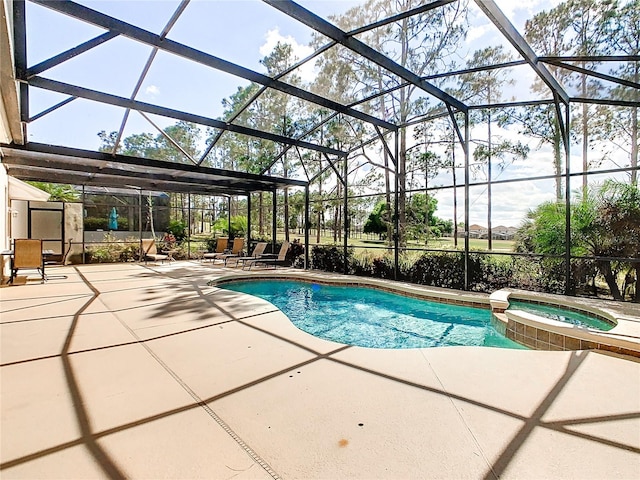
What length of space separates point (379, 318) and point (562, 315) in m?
3.13

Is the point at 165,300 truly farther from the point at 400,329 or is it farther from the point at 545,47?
the point at 545,47

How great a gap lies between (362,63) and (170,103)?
619cm

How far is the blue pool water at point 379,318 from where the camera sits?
16.9ft

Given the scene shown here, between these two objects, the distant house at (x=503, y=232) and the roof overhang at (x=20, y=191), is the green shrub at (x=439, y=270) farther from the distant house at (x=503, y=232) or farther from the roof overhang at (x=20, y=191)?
the roof overhang at (x=20, y=191)

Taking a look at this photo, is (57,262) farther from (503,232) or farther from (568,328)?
(503,232)

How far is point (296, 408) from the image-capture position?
87.2 inches

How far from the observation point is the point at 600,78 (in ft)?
17.7

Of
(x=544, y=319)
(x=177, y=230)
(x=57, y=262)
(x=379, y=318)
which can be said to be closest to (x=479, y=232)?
(x=379, y=318)

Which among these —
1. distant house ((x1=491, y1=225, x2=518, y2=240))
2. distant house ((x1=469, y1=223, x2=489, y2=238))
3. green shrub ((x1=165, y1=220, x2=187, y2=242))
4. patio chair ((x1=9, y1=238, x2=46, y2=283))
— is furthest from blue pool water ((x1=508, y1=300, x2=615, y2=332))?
green shrub ((x1=165, y1=220, x2=187, y2=242))

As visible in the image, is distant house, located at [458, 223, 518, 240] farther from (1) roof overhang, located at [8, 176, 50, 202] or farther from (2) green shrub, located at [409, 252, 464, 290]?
(1) roof overhang, located at [8, 176, 50, 202]

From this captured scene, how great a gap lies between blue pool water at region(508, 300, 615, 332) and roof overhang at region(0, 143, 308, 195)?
7.48 metres

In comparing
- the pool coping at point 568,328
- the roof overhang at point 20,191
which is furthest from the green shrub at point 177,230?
the pool coping at point 568,328

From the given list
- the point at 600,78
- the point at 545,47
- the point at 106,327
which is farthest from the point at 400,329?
the point at 545,47

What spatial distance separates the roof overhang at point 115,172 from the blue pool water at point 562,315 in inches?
295
